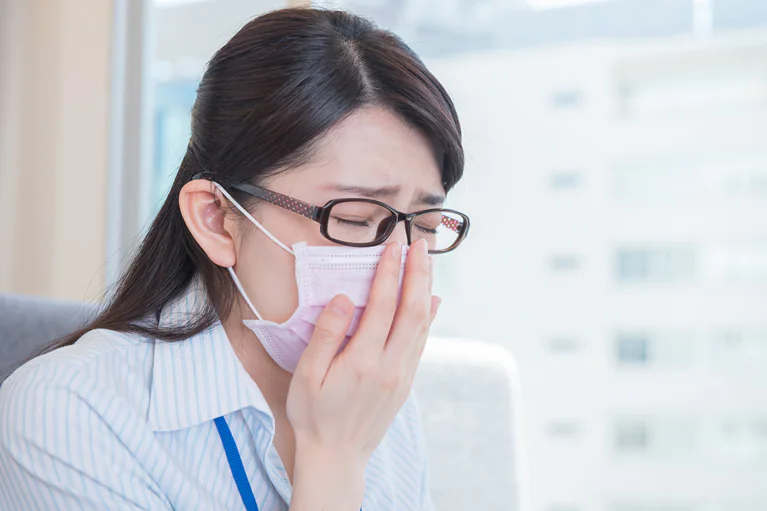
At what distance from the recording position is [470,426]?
1.42 metres

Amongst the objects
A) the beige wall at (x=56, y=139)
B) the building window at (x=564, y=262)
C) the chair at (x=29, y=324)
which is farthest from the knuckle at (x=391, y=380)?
the beige wall at (x=56, y=139)

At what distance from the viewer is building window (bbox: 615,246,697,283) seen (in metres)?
Result: 1.90

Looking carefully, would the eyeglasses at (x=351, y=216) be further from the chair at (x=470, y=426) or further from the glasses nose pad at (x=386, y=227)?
the chair at (x=470, y=426)

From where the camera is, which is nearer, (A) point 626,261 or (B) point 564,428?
(A) point 626,261

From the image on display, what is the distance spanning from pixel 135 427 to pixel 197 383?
11cm

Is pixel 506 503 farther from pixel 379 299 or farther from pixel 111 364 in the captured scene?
pixel 111 364

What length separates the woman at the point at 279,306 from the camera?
0.87m

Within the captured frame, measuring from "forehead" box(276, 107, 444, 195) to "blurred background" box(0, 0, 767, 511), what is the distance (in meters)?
0.80

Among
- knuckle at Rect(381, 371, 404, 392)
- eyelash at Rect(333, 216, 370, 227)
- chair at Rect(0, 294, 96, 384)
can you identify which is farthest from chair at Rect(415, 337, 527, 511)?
chair at Rect(0, 294, 96, 384)

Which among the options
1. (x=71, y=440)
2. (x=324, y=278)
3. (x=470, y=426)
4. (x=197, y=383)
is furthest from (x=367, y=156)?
(x=470, y=426)

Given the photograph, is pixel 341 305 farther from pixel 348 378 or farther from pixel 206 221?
pixel 206 221

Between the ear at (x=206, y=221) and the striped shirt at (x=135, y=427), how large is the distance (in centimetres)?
10

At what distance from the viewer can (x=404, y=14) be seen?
2143mm

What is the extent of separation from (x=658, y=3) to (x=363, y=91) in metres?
1.31
